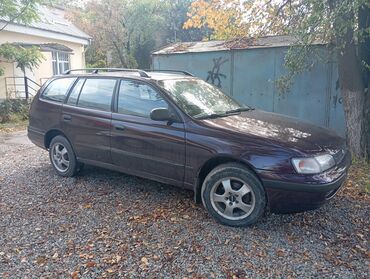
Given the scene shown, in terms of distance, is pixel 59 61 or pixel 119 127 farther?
pixel 59 61

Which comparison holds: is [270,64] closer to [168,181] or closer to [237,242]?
[168,181]

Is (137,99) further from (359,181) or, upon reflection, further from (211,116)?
(359,181)

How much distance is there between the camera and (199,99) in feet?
14.9

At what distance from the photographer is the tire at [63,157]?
17.3ft

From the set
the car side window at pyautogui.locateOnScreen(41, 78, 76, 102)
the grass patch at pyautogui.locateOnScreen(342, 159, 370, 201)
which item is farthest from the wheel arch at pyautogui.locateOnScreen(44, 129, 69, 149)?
the grass patch at pyautogui.locateOnScreen(342, 159, 370, 201)

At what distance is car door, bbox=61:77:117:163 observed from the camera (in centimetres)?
475

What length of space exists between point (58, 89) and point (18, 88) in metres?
10.8

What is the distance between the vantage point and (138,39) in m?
24.8

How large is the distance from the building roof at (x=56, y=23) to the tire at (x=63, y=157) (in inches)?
489

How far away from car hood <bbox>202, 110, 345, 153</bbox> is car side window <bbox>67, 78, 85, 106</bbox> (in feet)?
7.31

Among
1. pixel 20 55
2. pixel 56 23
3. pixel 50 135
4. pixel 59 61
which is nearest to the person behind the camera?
pixel 50 135

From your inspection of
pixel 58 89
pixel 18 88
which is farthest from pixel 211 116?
pixel 18 88

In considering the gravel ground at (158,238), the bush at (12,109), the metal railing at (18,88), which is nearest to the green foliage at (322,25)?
the gravel ground at (158,238)

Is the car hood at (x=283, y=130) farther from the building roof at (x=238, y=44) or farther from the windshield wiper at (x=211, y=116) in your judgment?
the building roof at (x=238, y=44)
